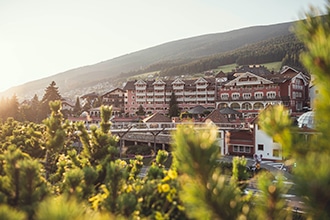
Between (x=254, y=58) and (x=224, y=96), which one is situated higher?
(x=254, y=58)

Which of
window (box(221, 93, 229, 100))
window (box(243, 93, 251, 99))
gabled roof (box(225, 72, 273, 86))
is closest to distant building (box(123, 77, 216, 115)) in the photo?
window (box(221, 93, 229, 100))

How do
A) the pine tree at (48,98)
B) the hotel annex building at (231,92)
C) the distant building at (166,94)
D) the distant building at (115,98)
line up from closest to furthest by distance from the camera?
the hotel annex building at (231,92), the pine tree at (48,98), the distant building at (166,94), the distant building at (115,98)

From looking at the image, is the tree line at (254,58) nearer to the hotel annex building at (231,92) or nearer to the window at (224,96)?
the hotel annex building at (231,92)

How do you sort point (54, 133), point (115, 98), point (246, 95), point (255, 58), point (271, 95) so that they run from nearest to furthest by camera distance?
point (54, 133) < point (271, 95) < point (246, 95) < point (115, 98) < point (255, 58)

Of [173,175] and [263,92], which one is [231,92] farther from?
[173,175]

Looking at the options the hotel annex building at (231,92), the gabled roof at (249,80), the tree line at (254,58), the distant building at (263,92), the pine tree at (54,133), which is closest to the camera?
the pine tree at (54,133)

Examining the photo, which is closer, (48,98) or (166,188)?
(166,188)

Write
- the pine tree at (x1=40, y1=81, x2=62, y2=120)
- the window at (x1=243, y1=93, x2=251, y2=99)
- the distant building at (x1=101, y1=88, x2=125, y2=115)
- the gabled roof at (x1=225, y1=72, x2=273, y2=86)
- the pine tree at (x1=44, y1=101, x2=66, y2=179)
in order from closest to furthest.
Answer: the pine tree at (x1=44, y1=101, x2=66, y2=179) < the gabled roof at (x1=225, y1=72, x2=273, y2=86) < the window at (x1=243, y1=93, x2=251, y2=99) < the pine tree at (x1=40, y1=81, x2=62, y2=120) < the distant building at (x1=101, y1=88, x2=125, y2=115)

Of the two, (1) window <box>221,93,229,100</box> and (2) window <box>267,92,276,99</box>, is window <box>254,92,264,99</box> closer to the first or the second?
(2) window <box>267,92,276,99</box>

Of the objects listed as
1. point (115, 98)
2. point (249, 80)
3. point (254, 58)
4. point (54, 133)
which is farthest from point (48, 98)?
point (254, 58)

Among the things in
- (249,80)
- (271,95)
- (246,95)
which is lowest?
(271,95)

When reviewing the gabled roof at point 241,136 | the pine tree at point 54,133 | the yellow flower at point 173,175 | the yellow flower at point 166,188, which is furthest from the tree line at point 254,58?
the yellow flower at point 166,188

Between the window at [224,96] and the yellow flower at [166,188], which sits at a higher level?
the window at [224,96]

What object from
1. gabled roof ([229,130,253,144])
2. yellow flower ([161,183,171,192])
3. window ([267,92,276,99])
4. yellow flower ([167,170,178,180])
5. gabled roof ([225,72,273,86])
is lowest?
gabled roof ([229,130,253,144])
